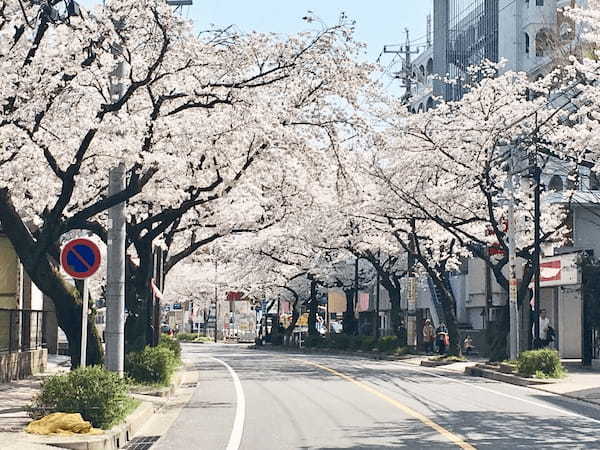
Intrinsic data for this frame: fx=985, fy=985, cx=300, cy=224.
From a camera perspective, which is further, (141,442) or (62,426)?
(141,442)

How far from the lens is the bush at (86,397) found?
1414 centimetres

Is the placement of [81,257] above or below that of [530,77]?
below

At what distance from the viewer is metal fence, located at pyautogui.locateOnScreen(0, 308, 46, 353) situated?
80.0ft

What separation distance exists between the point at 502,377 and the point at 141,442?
16995 millimetres

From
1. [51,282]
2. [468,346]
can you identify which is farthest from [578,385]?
[468,346]

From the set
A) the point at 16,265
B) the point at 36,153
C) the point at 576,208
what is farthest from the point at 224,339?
the point at 36,153

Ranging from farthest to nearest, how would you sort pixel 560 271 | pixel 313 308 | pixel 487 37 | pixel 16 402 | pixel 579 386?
pixel 487 37 < pixel 313 308 < pixel 560 271 < pixel 579 386 < pixel 16 402

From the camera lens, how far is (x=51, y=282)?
20.1m

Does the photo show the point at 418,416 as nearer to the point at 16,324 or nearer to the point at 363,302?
the point at 16,324

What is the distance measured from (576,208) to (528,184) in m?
6.31

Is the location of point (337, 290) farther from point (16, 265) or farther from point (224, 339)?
point (16, 265)

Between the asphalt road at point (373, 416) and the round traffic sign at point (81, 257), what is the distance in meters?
2.90

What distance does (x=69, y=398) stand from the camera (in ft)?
46.6

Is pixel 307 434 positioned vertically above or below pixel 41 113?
below
